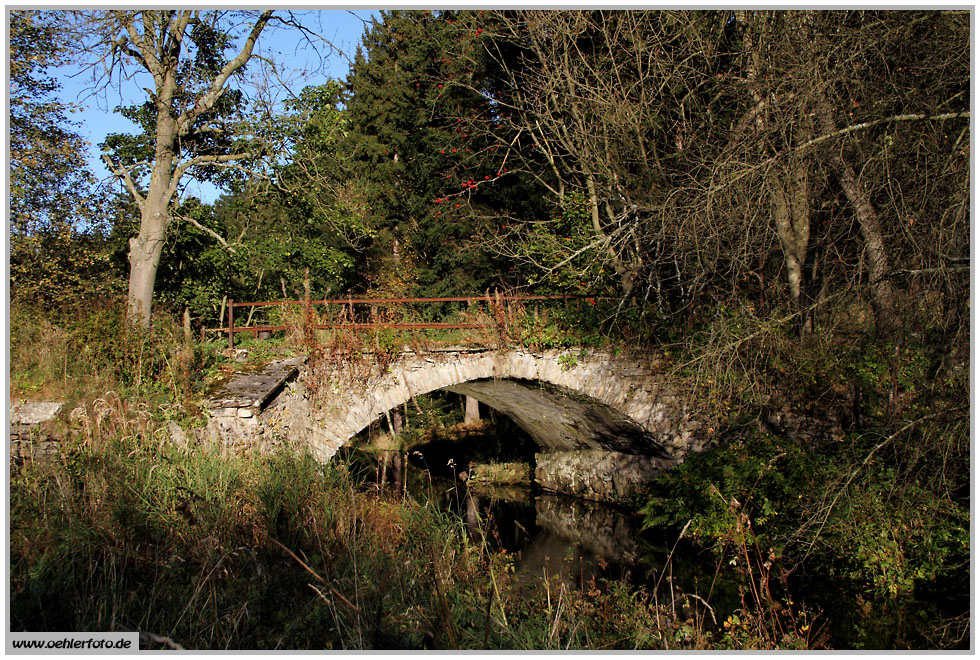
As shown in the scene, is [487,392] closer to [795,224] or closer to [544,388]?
[544,388]

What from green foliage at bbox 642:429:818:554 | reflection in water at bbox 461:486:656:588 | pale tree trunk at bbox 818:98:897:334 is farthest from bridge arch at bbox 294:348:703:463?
pale tree trunk at bbox 818:98:897:334

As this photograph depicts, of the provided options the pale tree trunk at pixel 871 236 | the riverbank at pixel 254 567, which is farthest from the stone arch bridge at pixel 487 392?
the pale tree trunk at pixel 871 236

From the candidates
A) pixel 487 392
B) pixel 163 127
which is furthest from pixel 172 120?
pixel 487 392

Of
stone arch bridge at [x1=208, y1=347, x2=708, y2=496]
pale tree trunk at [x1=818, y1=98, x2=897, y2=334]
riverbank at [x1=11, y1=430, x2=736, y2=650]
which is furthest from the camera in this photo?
stone arch bridge at [x1=208, y1=347, x2=708, y2=496]

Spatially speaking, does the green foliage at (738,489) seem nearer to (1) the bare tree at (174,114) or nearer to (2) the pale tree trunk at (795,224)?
(2) the pale tree trunk at (795,224)

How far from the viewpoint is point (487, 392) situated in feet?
30.6

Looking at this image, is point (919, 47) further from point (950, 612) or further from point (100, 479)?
point (100, 479)

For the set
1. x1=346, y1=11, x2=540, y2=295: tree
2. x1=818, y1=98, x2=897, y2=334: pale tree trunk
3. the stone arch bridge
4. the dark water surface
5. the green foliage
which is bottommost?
the dark water surface

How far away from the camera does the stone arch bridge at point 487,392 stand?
22.7 ft

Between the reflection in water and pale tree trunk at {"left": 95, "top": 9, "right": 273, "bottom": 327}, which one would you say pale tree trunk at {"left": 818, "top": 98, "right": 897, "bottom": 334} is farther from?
pale tree trunk at {"left": 95, "top": 9, "right": 273, "bottom": 327}

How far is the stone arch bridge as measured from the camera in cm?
693

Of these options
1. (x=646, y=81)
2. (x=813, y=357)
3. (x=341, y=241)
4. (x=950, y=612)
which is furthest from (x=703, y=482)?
(x=341, y=241)

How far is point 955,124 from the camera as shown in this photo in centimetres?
443

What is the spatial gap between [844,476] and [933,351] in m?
1.15
